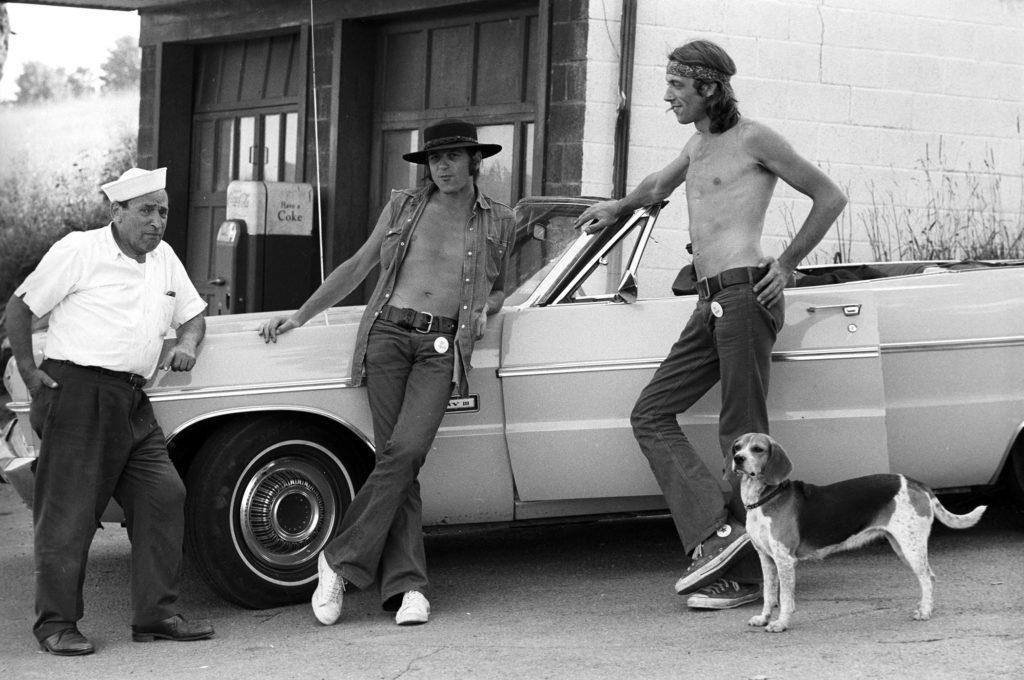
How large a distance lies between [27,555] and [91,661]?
2.11 m

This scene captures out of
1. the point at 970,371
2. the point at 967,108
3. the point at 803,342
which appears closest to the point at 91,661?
the point at 803,342

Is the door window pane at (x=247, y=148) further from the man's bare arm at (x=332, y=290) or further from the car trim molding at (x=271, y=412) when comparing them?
the car trim molding at (x=271, y=412)

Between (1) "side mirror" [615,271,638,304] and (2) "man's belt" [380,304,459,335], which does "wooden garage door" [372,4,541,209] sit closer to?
(1) "side mirror" [615,271,638,304]

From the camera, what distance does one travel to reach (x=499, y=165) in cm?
1041

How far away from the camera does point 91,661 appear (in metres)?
5.03

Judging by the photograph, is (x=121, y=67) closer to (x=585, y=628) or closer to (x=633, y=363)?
(x=633, y=363)

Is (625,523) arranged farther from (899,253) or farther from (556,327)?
(899,253)

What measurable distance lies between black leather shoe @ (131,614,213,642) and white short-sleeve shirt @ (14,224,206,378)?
89 centimetres

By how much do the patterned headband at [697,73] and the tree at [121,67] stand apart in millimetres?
10568

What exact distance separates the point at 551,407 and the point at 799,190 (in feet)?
4.10

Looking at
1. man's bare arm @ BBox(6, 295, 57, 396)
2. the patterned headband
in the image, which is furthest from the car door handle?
man's bare arm @ BBox(6, 295, 57, 396)

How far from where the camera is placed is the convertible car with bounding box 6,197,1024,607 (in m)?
5.60

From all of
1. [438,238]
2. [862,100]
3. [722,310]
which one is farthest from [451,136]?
[862,100]

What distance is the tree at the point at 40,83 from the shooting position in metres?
15.7
